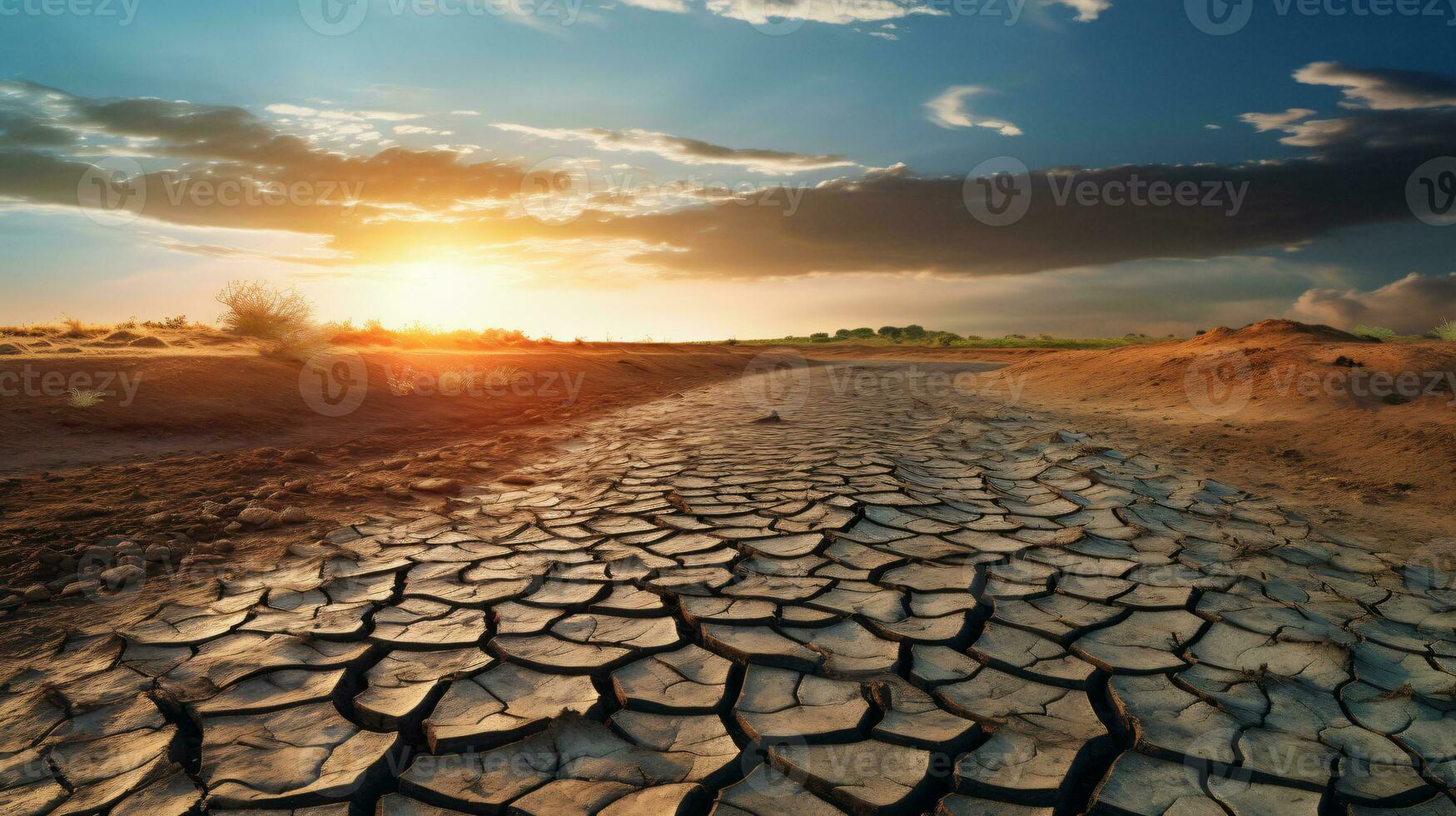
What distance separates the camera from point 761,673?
6.73 ft

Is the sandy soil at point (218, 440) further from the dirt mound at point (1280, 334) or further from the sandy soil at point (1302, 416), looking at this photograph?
the dirt mound at point (1280, 334)

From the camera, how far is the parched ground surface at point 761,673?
1.57 meters

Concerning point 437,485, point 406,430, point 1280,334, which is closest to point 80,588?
point 437,485

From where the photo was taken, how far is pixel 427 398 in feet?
28.5

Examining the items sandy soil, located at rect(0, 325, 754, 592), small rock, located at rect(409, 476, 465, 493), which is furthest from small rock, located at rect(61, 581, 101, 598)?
small rock, located at rect(409, 476, 465, 493)

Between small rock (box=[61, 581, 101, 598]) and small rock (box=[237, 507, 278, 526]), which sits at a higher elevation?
small rock (box=[237, 507, 278, 526])

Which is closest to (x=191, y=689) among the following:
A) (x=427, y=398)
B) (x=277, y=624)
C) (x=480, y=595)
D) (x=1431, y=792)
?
(x=277, y=624)

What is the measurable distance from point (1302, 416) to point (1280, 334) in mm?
3799

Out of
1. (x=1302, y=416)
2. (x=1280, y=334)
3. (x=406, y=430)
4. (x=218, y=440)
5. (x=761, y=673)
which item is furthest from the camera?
(x=1280, y=334)

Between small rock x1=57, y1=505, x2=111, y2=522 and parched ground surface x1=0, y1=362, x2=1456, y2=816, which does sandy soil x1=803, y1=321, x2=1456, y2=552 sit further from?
small rock x1=57, y1=505, x2=111, y2=522

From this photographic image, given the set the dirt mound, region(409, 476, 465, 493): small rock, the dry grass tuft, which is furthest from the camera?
the dirt mound

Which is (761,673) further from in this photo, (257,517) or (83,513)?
(83,513)

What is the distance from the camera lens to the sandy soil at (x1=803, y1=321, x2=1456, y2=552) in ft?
13.7

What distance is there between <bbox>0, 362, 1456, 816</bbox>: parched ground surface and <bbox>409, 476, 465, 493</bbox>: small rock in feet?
2.71
